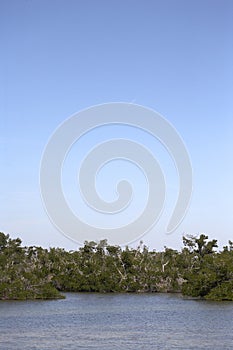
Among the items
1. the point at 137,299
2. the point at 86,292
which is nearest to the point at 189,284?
the point at 137,299

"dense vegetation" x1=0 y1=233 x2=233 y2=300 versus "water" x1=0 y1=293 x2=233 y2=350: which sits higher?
"dense vegetation" x1=0 y1=233 x2=233 y2=300

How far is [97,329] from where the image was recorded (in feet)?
77.9

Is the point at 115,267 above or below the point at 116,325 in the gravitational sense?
above

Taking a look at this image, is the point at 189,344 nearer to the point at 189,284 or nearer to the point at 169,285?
the point at 189,284

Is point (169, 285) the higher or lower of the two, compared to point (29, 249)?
lower

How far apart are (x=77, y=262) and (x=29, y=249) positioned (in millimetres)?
8621

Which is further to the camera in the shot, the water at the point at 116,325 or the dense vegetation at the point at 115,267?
the dense vegetation at the point at 115,267

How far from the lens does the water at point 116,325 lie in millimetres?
19906

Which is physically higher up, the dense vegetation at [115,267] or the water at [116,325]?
the dense vegetation at [115,267]

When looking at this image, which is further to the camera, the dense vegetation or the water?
the dense vegetation

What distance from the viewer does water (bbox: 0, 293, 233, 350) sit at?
1991 centimetres

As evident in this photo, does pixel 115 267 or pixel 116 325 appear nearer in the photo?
pixel 116 325

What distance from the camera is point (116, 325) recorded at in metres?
25.1

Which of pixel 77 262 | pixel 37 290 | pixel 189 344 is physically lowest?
pixel 189 344
